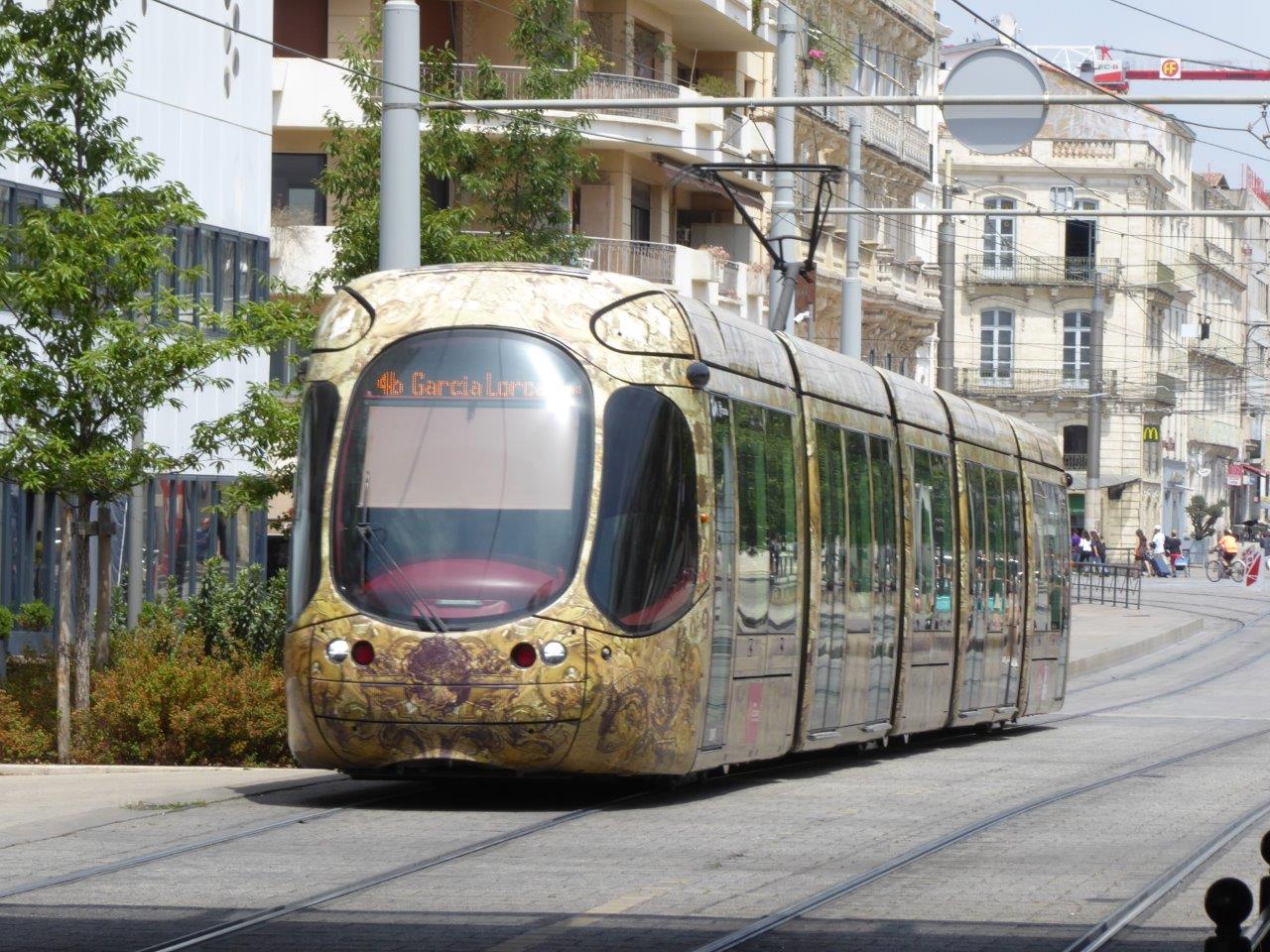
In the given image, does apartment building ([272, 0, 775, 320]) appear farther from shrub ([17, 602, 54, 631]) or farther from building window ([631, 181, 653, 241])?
shrub ([17, 602, 54, 631])

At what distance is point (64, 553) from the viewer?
21.2 m

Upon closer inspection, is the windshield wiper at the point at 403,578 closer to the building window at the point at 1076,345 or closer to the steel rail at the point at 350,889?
the steel rail at the point at 350,889

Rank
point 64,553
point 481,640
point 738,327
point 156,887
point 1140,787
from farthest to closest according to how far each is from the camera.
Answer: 1. point 64,553
2. point 1140,787
3. point 738,327
4. point 481,640
5. point 156,887

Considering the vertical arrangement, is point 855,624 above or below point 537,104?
below

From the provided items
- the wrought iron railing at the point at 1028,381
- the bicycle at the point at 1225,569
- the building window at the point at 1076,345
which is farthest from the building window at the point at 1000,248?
the bicycle at the point at 1225,569

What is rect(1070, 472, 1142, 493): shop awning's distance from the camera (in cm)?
8894

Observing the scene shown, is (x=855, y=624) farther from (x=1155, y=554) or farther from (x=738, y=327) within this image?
(x=1155, y=554)

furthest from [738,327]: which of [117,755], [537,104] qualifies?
[117,755]

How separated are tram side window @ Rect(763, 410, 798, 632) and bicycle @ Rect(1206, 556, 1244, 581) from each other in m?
59.0

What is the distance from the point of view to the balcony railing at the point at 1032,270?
322 feet

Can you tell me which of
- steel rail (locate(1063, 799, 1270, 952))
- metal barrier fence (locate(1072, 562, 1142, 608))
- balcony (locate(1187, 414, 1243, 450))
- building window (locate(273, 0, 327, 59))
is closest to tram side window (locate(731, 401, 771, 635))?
steel rail (locate(1063, 799, 1270, 952))

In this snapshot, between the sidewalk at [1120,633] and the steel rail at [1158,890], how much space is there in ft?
69.9

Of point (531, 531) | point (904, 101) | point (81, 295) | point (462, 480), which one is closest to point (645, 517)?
point (531, 531)

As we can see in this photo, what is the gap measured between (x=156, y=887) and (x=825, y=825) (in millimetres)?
4294
